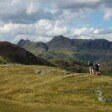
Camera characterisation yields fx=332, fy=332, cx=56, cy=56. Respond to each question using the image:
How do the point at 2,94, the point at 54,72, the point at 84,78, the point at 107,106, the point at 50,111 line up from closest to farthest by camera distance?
1. the point at 50,111
2. the point at 107,106
3. the point at 2,94
4. the point at 84,78
5. the point at 54,72

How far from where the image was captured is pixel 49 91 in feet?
213

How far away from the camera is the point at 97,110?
5353 centimetres

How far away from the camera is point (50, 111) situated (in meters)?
51.0

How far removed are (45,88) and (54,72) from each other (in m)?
14.2

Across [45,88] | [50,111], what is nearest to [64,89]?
[45,88]

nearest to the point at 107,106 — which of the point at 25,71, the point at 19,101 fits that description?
the point at 19,101

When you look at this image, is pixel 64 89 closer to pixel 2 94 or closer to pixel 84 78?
pixel 84 78

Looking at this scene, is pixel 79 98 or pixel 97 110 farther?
pixel 79 98

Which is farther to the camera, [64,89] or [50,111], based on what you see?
[64,89]

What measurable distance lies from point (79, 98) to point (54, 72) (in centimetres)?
2065

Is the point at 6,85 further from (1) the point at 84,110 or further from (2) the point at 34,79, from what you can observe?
(1) the point at 84,110

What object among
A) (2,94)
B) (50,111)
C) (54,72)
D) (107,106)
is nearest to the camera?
(50,111)

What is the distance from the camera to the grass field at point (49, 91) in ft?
179

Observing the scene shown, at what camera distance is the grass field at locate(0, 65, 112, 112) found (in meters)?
54.6
